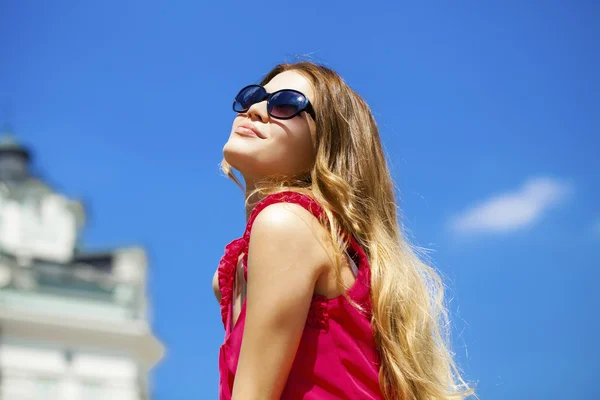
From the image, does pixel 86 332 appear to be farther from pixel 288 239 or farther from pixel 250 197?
pixel 288 239

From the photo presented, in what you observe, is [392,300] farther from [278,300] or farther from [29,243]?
[29,243]

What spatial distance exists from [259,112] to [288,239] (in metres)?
0.36

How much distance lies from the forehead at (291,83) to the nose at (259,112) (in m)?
0.06

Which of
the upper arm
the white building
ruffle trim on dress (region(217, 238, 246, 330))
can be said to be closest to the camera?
the upper arm

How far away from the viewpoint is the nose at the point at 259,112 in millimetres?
1662

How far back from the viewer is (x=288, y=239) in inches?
55.2

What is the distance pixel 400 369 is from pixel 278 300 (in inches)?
11.3

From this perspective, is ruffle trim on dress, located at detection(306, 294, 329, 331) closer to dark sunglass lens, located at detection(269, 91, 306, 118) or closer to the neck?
the neck

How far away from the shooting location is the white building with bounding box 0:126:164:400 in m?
17.0

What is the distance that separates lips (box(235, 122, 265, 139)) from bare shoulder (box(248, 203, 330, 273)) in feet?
0.78

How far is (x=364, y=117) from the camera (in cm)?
172

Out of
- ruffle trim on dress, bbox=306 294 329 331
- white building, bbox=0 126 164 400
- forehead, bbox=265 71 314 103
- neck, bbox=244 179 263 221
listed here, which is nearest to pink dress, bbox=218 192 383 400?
ruffle trim on dress, bbox=306 294 329 331

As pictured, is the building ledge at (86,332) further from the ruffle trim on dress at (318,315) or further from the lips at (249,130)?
the ruffle trim on dress at (318,315)

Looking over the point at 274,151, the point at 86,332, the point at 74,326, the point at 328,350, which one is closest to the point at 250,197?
the point at 274,151
